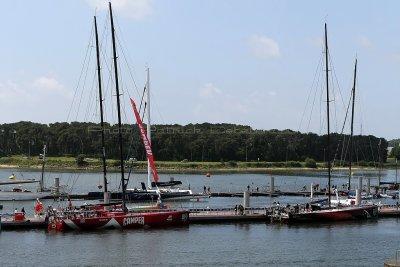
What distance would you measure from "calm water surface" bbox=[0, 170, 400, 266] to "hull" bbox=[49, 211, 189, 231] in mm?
1234

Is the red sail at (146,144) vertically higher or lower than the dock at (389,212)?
higher

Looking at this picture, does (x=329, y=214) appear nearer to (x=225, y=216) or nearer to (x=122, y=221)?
(x=225, y=216)

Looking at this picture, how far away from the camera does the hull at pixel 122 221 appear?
6644cm

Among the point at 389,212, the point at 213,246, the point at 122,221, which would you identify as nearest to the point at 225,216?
the point at 122,221

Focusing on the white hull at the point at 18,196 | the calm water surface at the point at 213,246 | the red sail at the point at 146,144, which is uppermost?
the red sail at the point at 146,144

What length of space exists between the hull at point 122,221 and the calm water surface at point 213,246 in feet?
4.05

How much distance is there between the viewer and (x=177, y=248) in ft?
193

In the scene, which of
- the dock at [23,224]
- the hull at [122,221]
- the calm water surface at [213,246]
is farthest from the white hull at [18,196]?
the calm water surface at [213,246]

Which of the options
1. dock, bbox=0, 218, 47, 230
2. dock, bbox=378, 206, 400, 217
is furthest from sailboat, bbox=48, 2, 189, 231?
dock, bbox=378, 206, 400, 217

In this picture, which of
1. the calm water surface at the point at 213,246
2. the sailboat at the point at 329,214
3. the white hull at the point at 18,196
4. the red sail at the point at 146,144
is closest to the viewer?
the calm water surface at the point at 213,246

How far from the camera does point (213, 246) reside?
2368 inches

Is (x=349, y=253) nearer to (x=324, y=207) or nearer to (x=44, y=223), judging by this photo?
Answer: (x=324, y=207)

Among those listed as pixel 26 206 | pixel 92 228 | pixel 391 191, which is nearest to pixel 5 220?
pixel 92 228

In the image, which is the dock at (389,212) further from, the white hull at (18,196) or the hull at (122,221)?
the white hull at (18,196)
